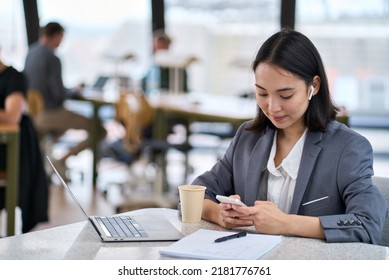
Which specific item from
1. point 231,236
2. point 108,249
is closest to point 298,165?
point 231,236

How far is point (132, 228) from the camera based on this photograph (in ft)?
6.29

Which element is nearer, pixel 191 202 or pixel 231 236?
pixel 231 236

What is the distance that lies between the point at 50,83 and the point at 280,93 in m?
4.96

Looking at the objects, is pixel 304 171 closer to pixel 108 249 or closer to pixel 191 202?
pixel 191 202

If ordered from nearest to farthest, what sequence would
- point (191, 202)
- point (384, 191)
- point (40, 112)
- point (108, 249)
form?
point (108, 249)
point (191, 202)
point (384, 191)
point (40, 112)

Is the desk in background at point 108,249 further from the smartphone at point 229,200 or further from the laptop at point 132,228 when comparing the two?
the smartphone at point 229,200

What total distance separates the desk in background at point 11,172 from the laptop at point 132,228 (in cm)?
227

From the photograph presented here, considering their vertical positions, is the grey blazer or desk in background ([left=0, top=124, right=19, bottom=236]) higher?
the grey blazer

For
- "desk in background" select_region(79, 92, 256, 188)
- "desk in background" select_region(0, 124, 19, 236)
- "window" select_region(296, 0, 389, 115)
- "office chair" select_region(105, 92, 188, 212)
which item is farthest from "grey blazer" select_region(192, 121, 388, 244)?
"window" select_region(296, 0, 389, 115)

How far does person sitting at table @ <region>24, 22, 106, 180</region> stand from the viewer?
22.2 feet

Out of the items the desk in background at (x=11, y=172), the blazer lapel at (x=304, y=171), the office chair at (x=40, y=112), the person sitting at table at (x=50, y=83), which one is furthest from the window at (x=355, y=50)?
the blazer lapel at (x=304, y=171)

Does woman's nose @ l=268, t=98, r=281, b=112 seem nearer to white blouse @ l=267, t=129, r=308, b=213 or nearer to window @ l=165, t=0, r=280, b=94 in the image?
white blouse @ l=267, t=129, r=308, b=213

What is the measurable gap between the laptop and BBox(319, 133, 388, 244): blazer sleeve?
15.3 inches
